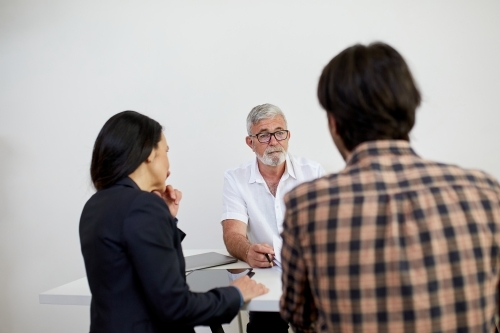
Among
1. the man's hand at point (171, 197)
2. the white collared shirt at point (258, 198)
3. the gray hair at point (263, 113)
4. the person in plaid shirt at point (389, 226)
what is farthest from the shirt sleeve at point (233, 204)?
the person in plaid shirt at point (389, 226)

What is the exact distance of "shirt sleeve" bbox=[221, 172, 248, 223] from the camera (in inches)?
85.9

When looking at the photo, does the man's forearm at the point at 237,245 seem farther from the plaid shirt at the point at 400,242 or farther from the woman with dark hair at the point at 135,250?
the plaid shirt at the point at 400,242

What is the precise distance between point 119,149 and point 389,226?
2.44 feet

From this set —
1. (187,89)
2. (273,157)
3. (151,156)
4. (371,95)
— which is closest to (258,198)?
(273,157)

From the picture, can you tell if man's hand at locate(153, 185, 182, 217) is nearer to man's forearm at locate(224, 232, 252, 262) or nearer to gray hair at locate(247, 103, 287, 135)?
man's forearm at locate(224, 232, 252, 262)

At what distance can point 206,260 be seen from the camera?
1846 millimetres

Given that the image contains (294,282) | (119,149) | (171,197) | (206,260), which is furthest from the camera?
(206,260)

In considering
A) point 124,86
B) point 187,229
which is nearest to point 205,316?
point 187,229

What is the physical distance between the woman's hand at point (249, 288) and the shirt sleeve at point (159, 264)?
0.16 m

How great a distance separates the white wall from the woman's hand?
140cm

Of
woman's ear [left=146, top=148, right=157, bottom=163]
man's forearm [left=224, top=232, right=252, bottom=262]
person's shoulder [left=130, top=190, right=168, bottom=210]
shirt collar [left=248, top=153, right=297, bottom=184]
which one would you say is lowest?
man's forearm [left=224, top=232, right=252, bottom=262]

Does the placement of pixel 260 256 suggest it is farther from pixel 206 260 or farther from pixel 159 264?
pixel 159 264

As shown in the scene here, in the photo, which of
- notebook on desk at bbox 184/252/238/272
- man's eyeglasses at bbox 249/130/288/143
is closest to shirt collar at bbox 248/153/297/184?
man's eyeglasses at bbox 249/130/288/143

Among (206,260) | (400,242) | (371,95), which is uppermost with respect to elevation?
(371,95)
